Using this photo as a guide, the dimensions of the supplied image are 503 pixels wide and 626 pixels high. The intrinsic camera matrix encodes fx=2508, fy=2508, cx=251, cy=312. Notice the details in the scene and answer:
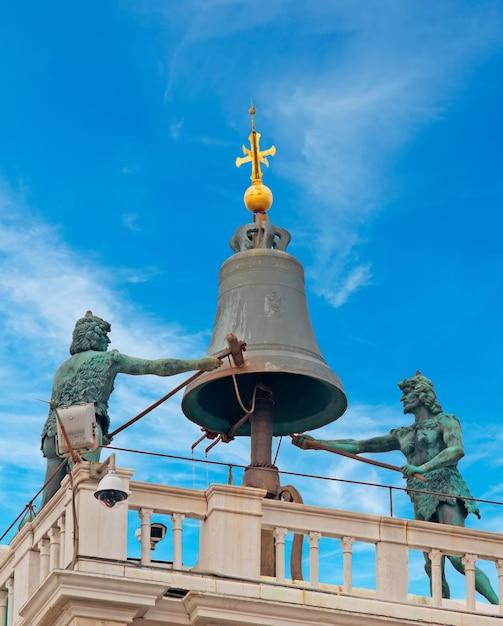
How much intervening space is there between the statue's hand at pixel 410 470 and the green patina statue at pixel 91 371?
2.59m

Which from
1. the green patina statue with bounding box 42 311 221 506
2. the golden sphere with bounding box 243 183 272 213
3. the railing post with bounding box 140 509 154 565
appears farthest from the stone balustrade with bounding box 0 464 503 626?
the golden sphere with bounding box 243 183 272 213

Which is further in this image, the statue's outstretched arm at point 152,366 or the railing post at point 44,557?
the statue's outstretched arm at point 152,366

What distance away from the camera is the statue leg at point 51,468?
28.7 meters

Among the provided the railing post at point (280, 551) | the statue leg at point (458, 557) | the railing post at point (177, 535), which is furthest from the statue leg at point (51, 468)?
the statue leg at point (458, 557)

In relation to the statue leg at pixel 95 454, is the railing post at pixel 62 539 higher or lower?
lower

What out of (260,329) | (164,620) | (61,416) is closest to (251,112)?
(260,329)

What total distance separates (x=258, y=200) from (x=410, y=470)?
4.58 meters

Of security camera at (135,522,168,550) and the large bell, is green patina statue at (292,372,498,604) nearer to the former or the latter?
the large bell

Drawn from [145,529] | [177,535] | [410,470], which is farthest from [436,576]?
[145,529]

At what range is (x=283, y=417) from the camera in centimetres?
3172

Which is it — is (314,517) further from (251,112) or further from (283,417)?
(251,112)

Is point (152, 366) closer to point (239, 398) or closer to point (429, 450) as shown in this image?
point (239, 398)

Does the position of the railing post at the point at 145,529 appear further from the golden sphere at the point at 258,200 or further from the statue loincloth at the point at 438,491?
the golden sphere at the point at 258,200

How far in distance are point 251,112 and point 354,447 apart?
4.71 meters
